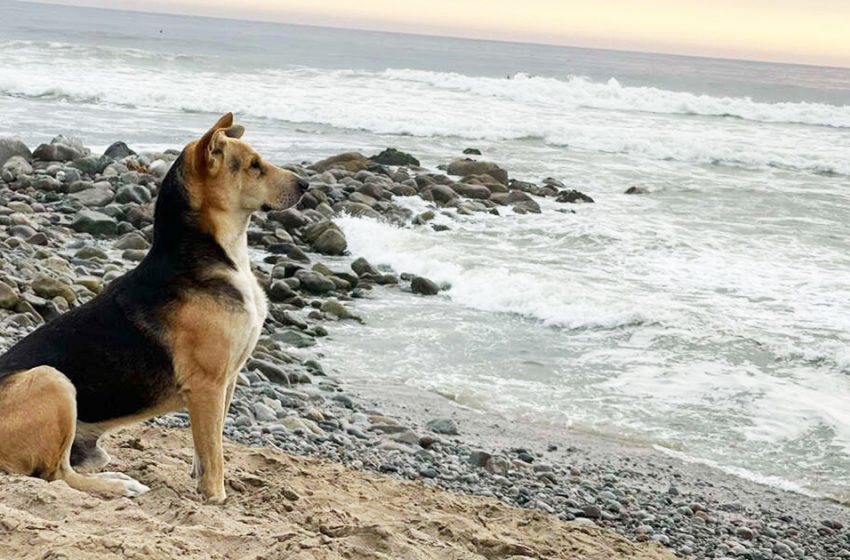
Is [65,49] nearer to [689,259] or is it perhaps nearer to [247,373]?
[689,259]

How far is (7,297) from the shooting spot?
914 centimetres

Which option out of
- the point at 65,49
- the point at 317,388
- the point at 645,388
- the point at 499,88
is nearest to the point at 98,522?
the point at 317,388

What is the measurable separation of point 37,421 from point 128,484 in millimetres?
584

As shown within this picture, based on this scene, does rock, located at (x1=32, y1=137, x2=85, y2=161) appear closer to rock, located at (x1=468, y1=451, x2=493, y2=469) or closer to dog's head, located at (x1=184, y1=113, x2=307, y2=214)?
rock, located at (x1=468, y1=451, x2=493, y2=469)

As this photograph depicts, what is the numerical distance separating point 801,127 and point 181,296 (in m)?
44.4

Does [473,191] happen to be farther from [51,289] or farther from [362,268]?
[51,289]

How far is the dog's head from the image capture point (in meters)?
5.18

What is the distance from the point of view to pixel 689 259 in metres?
16.4

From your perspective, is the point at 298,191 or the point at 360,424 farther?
the point at 360,424

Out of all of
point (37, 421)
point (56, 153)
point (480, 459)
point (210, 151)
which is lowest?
point (480, 459)

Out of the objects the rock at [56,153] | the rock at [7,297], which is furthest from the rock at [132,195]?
the rock at [7,297]

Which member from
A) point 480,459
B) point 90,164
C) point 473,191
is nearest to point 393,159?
point 473,191

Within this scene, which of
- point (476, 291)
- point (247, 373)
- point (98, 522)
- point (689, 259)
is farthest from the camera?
point (689, 259)

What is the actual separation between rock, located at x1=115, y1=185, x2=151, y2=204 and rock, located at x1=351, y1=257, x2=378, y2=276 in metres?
3.71
